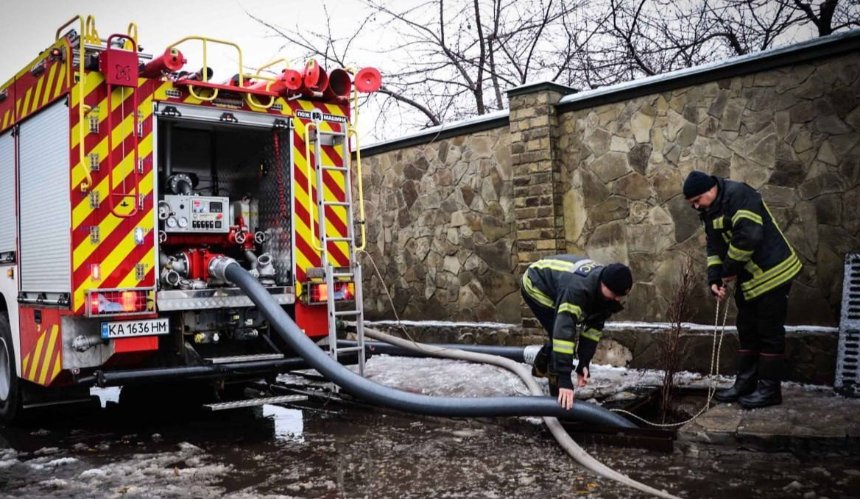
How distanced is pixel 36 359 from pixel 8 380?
0.94 m

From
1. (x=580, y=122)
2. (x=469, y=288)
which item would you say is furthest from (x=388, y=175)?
(x=580, y=122)

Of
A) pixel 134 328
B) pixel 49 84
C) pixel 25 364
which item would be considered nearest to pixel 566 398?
pixel 134 328

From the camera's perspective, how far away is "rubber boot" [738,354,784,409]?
5.50 m

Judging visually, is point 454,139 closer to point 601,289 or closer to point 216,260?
point 216,260

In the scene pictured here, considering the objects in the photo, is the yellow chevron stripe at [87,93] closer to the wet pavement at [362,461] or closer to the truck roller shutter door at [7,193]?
the truck roller shutter door at [7,193]

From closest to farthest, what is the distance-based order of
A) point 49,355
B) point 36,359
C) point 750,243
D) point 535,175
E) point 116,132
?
point 750,243
point 116,132
point 49,355
point 36,359
point 535,175

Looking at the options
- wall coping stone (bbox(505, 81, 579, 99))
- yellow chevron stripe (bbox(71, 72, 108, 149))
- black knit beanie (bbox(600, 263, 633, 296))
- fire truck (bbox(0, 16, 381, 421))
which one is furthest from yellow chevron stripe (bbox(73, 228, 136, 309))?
wall coping stone (bbox(505, 81, 579, 99))

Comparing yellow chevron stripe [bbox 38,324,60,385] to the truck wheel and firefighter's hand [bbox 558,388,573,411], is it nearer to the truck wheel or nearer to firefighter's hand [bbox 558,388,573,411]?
the truck wheel

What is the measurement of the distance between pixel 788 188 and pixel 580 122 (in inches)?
89.3

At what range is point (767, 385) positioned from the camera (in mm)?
5535

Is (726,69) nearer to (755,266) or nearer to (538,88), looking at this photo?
(538,88)

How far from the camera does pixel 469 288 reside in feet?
30.5

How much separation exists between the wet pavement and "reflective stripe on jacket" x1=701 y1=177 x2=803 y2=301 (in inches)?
38.7

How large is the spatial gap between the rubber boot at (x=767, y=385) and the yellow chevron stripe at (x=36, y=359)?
541 centimetres
